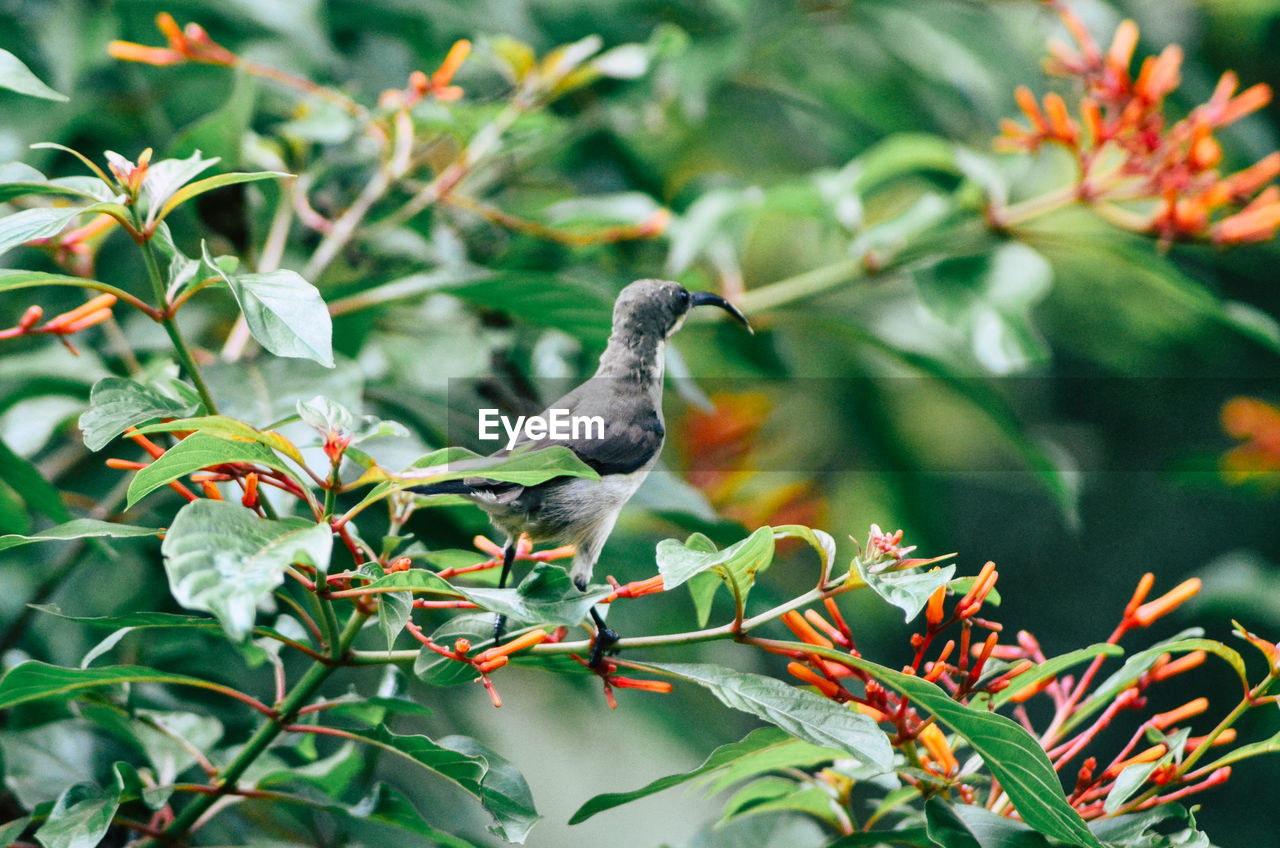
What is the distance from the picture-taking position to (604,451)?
50 centimetres

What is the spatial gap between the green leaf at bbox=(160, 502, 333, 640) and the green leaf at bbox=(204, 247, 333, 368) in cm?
8

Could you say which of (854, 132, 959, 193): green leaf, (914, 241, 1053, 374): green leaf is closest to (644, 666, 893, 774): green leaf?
(914, 241, 1053, 374): green leaf

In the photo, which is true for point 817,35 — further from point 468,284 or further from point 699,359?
point 468,284

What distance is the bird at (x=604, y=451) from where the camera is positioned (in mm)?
503

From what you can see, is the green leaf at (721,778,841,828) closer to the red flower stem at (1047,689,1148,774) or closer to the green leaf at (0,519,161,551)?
the red flower stem at (1047,689,1148,774)

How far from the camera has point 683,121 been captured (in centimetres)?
158

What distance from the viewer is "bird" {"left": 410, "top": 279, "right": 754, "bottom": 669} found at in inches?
19.8

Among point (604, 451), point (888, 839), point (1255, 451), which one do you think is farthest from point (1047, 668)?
point (1255, 451)

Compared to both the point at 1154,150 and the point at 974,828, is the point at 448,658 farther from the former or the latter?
the point at 1154,150

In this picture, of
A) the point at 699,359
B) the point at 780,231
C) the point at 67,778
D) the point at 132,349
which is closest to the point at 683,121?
the point at 699,359

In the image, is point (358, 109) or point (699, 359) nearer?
point (358, 109)

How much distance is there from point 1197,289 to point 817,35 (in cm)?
80

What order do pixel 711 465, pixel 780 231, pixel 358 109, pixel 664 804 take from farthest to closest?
1. pixel 780 231
2. pixel 664 804
3. pixel 711 465
4. pixel 358 109

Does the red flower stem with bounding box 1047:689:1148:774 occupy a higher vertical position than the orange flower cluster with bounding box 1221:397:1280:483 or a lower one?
higher
